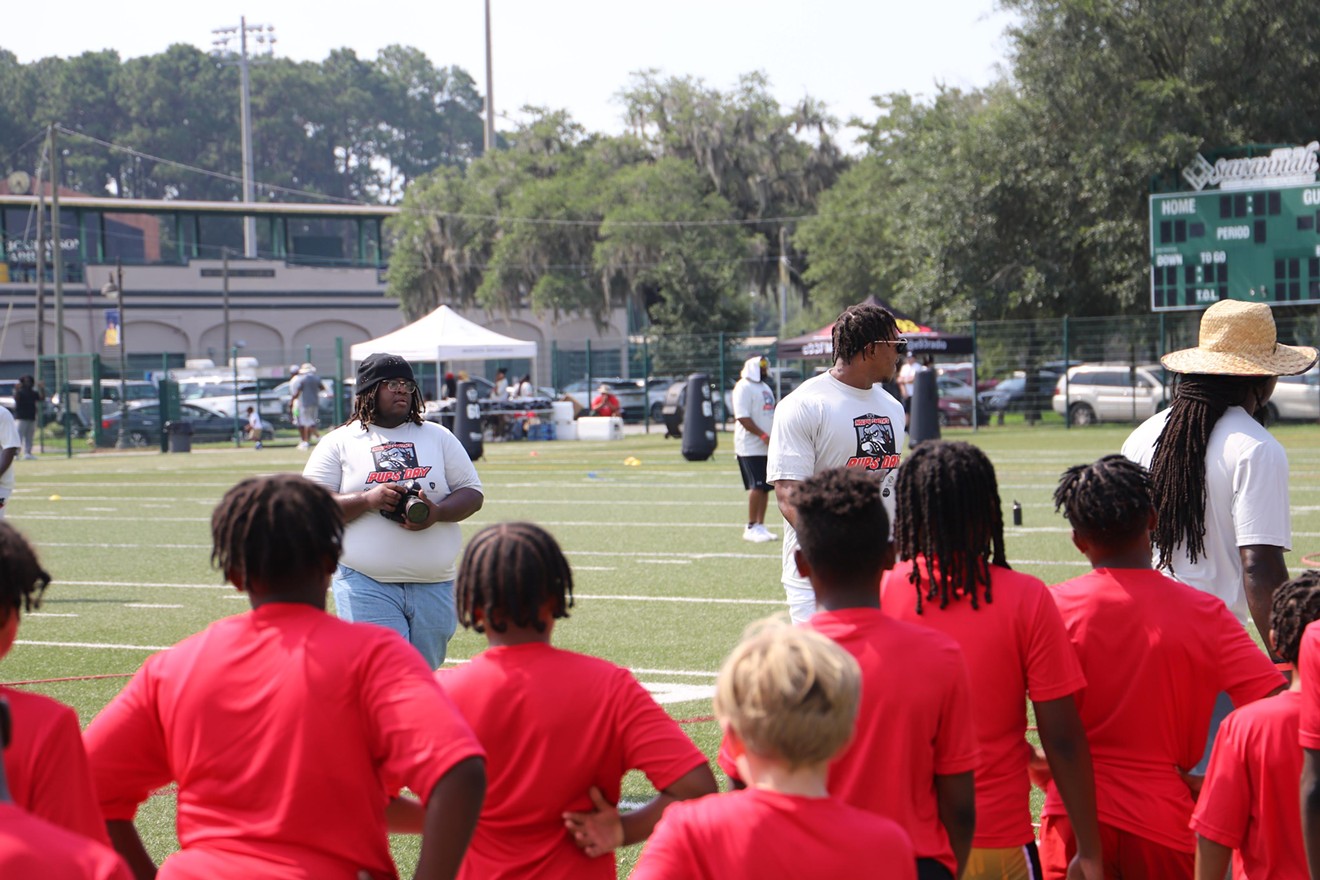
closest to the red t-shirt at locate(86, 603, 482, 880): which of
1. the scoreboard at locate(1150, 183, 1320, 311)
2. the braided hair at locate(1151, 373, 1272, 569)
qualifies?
the braided hair at locate(1151, 373, 1272, 569)

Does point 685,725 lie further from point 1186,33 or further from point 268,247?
point 268,247

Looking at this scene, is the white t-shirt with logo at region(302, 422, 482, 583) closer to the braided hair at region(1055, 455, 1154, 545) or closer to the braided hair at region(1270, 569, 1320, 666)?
the braided hair at region(1055, 455, 1154, 545)

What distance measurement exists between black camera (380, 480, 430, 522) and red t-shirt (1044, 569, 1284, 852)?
288 centimetres

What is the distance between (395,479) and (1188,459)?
2.98 m

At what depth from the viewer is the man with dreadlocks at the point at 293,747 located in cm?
281

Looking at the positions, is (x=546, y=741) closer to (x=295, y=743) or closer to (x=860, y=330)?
(x=295, y=743)

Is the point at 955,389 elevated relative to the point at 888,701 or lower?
lower

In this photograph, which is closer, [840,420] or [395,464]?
[840,420]

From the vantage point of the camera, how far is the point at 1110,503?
12.5 feet


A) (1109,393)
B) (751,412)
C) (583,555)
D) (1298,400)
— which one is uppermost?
(751,412)

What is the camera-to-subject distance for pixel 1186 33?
119 ft

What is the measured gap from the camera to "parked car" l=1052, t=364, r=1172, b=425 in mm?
34812

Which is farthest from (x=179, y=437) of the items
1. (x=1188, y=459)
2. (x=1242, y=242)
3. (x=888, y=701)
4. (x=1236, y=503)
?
(x=888, y=701)

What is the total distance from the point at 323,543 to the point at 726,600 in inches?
326
